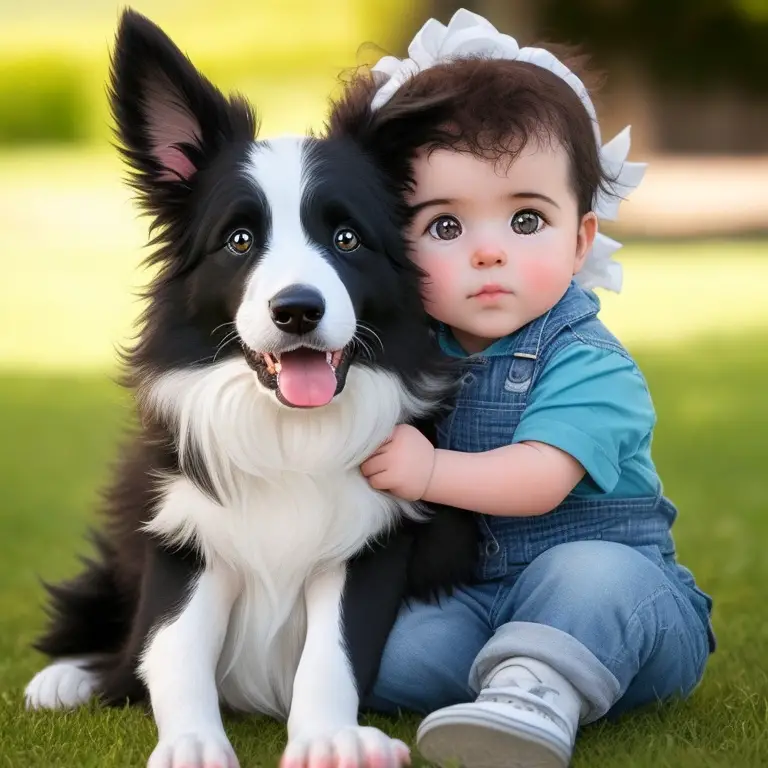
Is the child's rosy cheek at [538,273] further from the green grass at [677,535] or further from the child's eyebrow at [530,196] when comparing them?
the green grass at [677,535]

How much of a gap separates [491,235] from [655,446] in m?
4.52

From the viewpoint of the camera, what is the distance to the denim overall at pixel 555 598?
9.53 feet

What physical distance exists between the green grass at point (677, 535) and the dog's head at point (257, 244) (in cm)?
55

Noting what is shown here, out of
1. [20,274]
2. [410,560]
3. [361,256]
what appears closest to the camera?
[361,256]

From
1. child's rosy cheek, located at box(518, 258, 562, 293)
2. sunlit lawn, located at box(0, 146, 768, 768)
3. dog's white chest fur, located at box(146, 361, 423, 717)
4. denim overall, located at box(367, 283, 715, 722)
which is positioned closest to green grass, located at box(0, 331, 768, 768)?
sunlit lawn, located at box(0, 146, 768, 768)

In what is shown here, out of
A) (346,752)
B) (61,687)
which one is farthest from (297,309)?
(61,687)

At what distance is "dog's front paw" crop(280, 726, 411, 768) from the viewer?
2.54 meters

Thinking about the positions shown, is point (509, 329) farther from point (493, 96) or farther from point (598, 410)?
point (493, 96)

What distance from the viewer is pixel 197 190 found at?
290 cm

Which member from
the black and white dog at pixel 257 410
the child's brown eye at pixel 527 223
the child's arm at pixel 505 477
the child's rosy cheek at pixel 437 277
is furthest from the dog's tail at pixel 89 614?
the child's brown eye at pixel 527 223

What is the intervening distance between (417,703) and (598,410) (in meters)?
0.80

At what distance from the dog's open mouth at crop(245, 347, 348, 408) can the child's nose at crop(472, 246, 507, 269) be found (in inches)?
18.8

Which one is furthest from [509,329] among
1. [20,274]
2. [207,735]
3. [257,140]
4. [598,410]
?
[20,274]

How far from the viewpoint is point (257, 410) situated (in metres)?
2.84
